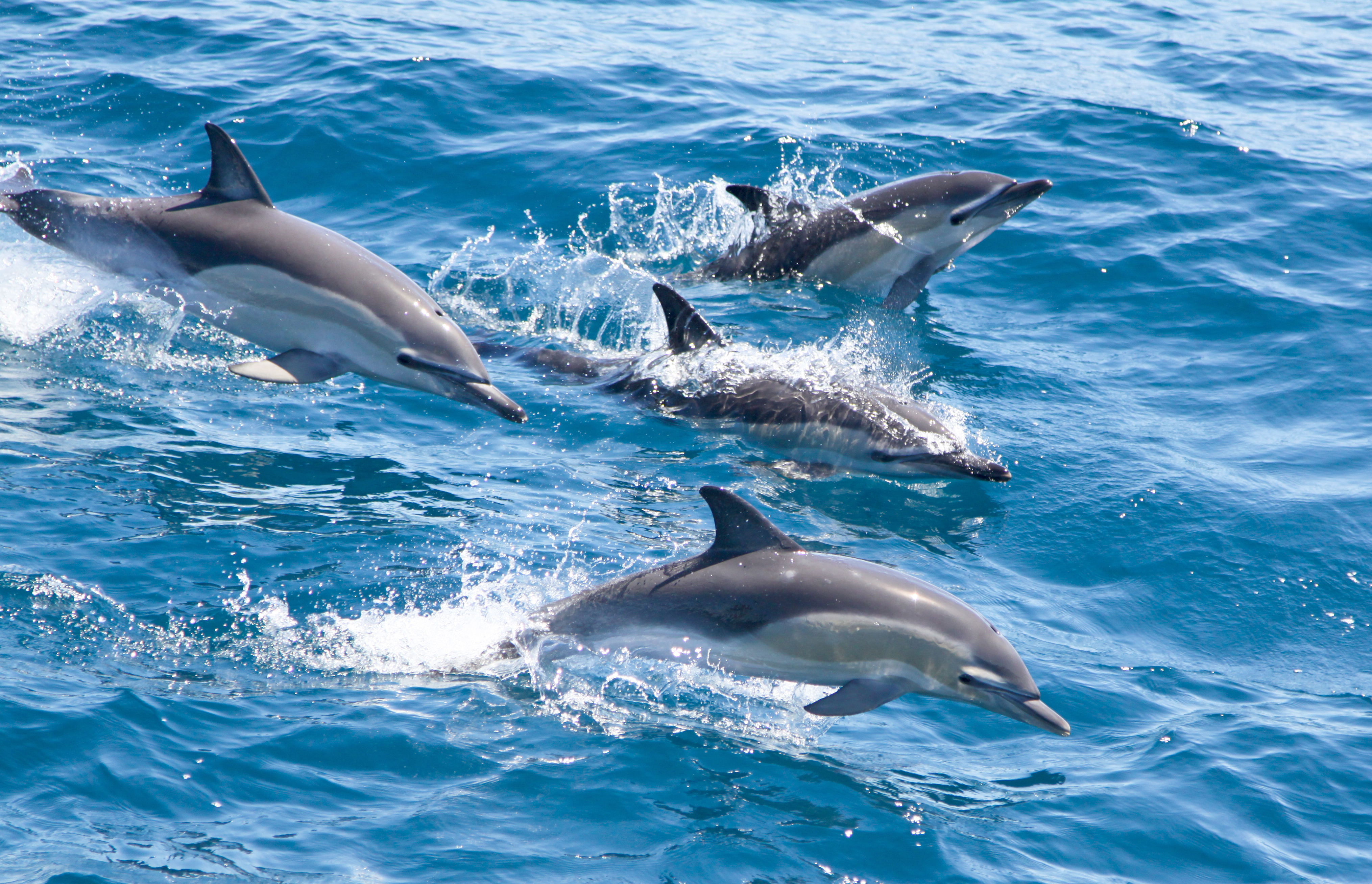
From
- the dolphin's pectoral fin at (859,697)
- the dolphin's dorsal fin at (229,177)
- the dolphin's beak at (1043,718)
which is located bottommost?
the dolphin's beak at (1043,718)

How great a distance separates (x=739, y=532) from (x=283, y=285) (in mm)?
3847

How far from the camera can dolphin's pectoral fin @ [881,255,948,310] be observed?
39.5ft

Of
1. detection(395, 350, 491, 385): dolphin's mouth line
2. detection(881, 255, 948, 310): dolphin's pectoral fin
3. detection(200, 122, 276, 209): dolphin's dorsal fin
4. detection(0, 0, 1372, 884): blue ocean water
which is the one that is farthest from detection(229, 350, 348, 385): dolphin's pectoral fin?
detection(881, 255, 948, 310): dolphin's pectoral fin

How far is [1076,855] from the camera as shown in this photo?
579 cm

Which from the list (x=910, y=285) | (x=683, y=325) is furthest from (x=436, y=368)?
(x=910, y=285)

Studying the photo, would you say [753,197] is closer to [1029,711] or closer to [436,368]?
[436,368]

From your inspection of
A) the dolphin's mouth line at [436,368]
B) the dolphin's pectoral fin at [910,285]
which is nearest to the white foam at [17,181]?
the dolphin's mouth line at [436,368]

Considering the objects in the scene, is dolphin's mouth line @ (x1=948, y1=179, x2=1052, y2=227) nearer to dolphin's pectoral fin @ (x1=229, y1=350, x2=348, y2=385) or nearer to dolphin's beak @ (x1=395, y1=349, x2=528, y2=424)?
dolphin's beak @ (x1=395, y1=349, x2=528, y2=424)

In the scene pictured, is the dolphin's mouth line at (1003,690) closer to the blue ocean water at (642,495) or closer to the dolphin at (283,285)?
the blue ocean water at (642,495)

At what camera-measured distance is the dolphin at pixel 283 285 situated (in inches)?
336

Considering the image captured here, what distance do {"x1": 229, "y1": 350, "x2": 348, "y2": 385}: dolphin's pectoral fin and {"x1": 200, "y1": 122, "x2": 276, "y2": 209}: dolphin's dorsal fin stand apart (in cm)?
102

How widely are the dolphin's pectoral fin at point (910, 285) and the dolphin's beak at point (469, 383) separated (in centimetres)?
466

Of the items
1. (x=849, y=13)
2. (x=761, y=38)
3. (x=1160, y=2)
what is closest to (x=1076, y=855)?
(x=761, y=38)

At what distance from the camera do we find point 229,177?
28.3 ft
